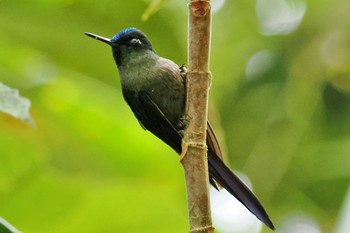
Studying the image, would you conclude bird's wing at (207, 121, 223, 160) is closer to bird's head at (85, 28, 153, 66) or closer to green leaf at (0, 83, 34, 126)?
bird's head at (85, 28, 153, 66)

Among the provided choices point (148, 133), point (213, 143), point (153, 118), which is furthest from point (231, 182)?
point (148, 133)

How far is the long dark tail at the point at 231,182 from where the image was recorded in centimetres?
201

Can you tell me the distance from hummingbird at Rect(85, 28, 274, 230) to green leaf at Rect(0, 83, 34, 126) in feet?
1.93

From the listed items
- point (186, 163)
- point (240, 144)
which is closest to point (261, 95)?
point (240, 144)

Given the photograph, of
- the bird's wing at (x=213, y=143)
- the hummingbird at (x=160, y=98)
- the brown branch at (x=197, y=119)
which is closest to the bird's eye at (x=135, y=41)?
the hummingbird at (x=160, y=98)

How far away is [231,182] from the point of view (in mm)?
2094

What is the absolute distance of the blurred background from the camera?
2.47 m

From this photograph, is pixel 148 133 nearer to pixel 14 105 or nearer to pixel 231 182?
pixel 231 182

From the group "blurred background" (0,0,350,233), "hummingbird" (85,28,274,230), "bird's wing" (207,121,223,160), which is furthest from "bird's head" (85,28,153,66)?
"bird's wing" (207,121,223,160)

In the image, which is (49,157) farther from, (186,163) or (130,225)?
(186,163)

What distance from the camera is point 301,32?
335 centimetres

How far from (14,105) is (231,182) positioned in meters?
0.80

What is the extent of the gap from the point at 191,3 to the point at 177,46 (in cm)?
137

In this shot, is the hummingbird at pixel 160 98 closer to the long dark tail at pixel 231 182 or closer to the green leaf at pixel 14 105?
the long dark tail at pixel 231 182
